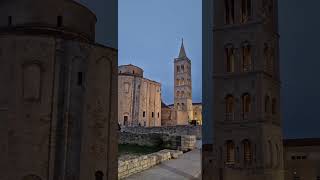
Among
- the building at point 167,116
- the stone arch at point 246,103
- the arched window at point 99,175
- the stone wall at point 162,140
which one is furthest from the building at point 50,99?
the building at point 167,116

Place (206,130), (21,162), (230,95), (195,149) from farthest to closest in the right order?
(195,149) → (206,130) → (230,95) → (21,162)

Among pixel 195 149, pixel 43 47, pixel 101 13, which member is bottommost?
pixel 195 149

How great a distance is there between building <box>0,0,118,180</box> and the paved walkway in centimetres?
976

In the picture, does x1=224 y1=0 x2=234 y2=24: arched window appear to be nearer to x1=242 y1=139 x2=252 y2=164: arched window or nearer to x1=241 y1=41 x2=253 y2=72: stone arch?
x1=241 y1=41 x2=253 y2=72: stone arch

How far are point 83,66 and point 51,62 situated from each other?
1.39 m

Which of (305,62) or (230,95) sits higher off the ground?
(305,62)

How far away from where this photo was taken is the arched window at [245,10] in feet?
82.9

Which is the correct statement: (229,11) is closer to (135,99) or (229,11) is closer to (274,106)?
(274,106)

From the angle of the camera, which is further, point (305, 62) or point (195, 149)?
point (195, 149)

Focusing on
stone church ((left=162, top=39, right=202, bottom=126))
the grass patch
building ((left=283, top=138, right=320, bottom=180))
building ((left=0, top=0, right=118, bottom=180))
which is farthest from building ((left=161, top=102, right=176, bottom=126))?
building ((left=0, top=0, right=118, bottom=180))

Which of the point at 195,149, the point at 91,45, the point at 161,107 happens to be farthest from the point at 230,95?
the point at 161,107

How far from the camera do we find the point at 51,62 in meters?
20.0

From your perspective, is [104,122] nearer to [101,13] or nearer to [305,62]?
[101,13]

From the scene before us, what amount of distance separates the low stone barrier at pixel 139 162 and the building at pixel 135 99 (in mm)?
27112
